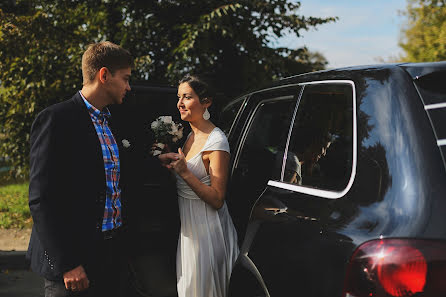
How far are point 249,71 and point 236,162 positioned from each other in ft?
22.5

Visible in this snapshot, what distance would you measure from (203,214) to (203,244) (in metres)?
0.19

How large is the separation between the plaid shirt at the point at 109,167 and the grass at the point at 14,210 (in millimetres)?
7182

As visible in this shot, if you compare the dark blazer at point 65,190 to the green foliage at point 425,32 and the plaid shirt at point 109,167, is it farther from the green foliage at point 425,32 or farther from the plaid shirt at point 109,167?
the green foliage at point 425,32

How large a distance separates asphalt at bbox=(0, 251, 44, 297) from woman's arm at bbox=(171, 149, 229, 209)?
3370mm

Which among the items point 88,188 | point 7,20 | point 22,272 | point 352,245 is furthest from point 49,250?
point 7,20

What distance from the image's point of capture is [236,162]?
3.62 metres

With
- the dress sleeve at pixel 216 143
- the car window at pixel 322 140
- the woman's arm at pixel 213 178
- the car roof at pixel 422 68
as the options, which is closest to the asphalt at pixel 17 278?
the woman's arm at pixel 213 178

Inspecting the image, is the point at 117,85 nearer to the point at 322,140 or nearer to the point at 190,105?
the point at 190,105

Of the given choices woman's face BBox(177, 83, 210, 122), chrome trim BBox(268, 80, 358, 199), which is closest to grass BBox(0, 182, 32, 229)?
woman's face BBox(177, 83, 210, 122)

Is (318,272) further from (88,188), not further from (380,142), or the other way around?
(88,188)

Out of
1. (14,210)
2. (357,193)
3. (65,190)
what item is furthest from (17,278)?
(357,193)

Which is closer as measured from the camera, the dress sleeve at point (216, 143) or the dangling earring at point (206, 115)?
the dress sleeve at point (216, 143)

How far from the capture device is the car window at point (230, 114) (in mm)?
4023

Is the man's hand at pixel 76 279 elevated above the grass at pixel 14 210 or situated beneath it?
elevated above
